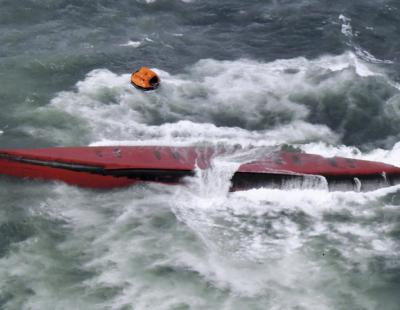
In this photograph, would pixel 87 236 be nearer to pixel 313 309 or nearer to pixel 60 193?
pixel 60 193

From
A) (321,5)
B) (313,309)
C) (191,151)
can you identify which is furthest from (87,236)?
(321,5)

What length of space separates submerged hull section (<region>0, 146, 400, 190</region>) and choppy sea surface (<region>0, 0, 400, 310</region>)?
1.81 ft

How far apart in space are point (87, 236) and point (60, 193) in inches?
129

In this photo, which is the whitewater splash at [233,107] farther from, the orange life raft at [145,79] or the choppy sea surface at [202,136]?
the orange life raft at [145,79]

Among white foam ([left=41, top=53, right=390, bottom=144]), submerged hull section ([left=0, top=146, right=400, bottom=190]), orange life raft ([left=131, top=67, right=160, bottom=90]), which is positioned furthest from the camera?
orange life raft ([left=131, top=67, right=160, bottom=90])

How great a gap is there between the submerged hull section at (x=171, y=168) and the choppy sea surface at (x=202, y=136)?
0.55 m

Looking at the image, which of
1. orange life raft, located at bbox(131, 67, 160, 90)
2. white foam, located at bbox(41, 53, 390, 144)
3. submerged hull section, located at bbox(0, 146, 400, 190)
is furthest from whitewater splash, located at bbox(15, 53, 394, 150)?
submerged hull section, located at bbox(0, 146, 400, 190)

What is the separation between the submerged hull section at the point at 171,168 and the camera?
29125 millimetres

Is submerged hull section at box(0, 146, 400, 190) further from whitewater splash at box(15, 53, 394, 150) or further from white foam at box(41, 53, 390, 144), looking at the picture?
white foam at box(41, 53, 390, 144)

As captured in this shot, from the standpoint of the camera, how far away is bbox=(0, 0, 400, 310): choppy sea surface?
24922 millimetres

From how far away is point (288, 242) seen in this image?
27.3 m

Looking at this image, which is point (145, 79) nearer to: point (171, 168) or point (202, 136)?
point (202, 136)

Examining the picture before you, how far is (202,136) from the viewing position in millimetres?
33562

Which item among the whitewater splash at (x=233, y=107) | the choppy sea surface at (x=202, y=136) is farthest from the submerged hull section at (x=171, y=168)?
the whitewater splash at (x=233, y=107)
